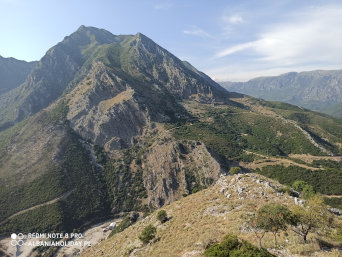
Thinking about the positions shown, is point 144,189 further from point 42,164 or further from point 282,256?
point 282,256

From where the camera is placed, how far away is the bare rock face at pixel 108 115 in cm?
15562

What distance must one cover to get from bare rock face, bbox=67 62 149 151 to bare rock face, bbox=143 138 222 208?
3576 cm

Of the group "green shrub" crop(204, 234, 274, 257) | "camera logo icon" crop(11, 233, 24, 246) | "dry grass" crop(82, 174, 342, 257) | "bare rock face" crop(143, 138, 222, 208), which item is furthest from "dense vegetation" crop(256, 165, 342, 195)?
"camera logo icon" crop(11, 233, 24, 246)

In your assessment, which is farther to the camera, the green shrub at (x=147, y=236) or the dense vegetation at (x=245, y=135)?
the dense vegetation at (x=245, y=135)

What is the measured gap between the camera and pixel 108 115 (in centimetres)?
16025

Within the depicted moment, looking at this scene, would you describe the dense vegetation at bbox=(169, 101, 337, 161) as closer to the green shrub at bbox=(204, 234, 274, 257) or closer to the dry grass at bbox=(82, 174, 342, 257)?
the dry grass at bbox=(82, 174, 342, 257)

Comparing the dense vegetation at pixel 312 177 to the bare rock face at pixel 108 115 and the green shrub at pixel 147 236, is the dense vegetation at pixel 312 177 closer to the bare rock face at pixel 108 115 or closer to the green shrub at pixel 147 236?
the green shrub at pixel 147 236

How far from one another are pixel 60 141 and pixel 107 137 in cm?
3079

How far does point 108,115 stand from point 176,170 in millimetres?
75864

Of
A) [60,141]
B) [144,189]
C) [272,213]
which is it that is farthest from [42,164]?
[272,213]

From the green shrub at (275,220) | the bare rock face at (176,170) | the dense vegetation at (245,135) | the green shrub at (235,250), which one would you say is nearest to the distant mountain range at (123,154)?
the bare rock face at (176,170)

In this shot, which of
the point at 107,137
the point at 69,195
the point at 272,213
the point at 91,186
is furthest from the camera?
the point at 107,137

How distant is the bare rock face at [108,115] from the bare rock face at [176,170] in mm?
35756

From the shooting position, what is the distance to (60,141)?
143 metres
